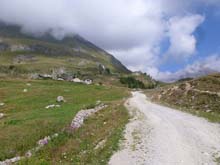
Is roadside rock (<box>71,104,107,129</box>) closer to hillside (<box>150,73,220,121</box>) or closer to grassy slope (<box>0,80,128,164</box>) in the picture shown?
grassy slope (<box>0,80,128,164</box>)

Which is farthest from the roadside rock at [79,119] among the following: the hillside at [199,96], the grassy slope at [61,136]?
the hillside at [199,96]

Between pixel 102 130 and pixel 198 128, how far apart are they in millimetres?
9564

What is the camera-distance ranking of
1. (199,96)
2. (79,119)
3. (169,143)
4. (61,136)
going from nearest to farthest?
1. (169,143)
2. (61,136)
3. (79,119)
4. (199,96)

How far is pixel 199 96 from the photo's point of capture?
61062 mm

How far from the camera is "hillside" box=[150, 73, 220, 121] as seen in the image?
53875 millimetres

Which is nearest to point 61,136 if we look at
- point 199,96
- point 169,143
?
point 169,143

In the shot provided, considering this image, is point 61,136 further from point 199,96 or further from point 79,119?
point 199,96

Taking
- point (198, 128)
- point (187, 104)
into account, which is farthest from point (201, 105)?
point (198, 128)

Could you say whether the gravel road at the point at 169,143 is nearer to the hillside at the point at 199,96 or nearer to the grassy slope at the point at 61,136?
the grassy slope at the point at 61,136

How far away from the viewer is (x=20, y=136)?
37031 mm

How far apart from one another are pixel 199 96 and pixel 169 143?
1400 inches

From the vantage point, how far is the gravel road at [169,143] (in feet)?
73.9

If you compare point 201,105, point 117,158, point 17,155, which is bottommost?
point 17,155

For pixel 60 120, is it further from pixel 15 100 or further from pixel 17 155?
pixel 15 100
